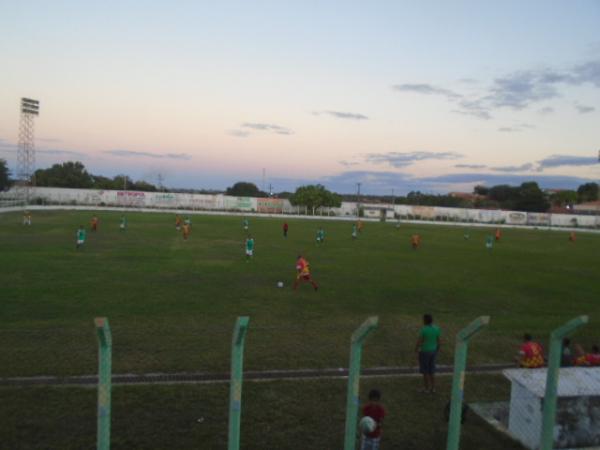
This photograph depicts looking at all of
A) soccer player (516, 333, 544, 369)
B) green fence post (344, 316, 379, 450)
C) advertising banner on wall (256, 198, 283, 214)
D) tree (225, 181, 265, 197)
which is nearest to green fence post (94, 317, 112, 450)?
green fence post (344, 316, 379, 450)

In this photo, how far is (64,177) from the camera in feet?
324

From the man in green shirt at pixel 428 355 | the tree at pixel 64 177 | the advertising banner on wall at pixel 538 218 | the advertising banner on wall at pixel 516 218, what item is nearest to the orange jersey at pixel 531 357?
the man in green shirt at pixel 428 355

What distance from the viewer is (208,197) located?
8000 centimetres

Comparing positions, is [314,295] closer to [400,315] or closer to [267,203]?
[400,315]

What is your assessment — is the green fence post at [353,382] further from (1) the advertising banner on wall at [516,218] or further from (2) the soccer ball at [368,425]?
(1) the advertising banner on wall at [516,218]

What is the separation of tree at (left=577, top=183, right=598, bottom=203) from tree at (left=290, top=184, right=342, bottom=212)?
82.2 m

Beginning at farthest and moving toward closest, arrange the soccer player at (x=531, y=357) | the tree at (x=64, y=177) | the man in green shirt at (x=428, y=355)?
the tree at (x=64, y=177), the man in green shirt at (x=428, y=355), the soccer player at (x=531, y=357)

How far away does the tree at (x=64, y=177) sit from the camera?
319ft

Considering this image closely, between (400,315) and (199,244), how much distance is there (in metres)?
18.5

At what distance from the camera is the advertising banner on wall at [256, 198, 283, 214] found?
82.7 metres

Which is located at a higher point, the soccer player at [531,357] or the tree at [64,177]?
the tree at [64,177]

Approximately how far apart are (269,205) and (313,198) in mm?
7484

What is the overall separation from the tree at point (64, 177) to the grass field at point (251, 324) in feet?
257

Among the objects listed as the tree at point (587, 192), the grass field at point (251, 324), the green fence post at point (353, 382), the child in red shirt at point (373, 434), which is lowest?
the grass field at point (251, 324)
